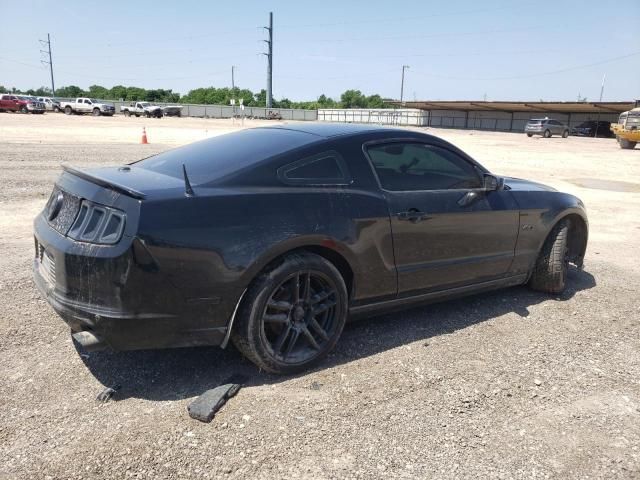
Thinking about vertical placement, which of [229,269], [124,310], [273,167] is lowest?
[124,310]

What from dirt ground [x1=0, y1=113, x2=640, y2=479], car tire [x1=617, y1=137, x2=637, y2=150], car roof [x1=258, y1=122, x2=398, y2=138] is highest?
car roof [x1=258, y1=122, x2=398, y2=138]

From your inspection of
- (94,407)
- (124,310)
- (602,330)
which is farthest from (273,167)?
(602,330)

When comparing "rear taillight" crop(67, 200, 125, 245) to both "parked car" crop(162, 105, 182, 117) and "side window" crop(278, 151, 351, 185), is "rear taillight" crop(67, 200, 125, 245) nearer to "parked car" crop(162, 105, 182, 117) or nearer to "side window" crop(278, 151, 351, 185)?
"side window" crop(278, 151, 351, 185)

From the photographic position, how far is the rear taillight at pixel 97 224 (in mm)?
2771

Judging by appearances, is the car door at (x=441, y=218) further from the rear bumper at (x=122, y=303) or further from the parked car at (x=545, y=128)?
Result: the parked car at (x=545, y=128)

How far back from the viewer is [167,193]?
114 inches

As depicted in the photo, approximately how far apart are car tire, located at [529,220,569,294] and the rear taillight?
3832mm

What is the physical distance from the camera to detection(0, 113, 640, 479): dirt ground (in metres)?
2.55

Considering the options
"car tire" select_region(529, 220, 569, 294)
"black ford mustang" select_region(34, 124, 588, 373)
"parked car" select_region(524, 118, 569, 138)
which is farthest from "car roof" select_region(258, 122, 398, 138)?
"parked car" select_region(524, 118, 569, 138)

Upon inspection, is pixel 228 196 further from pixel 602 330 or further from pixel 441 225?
pixel 602 330

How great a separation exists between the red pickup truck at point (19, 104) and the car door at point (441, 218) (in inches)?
2085

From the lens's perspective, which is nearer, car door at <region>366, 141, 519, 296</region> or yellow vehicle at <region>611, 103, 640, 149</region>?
car door at <region>366, 141, 519, 296</region>

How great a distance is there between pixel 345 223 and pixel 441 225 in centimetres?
93

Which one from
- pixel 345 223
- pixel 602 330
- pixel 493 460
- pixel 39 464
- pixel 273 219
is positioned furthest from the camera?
pixel 602 330
